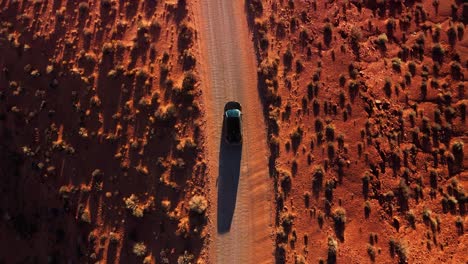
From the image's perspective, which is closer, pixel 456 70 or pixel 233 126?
pixel 233 126

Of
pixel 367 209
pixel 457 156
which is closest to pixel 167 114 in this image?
pixel 367 209

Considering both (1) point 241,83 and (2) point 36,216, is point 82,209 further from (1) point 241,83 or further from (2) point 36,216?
(1) point 241,83

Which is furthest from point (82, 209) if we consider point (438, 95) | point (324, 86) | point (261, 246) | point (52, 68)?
point (438, 95)

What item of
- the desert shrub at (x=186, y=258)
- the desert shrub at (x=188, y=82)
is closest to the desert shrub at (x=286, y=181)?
the desert shrub at (x=186, y=258)

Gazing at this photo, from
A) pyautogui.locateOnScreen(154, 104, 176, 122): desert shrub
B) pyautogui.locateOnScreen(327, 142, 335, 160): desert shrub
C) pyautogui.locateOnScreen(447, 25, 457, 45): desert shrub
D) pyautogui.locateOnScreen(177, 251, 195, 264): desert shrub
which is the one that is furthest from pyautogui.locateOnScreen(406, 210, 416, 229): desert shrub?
pyautogui.locateOnScreen(154, 104, 176, 122): desert shrub

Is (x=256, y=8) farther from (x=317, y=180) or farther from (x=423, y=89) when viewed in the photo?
(x=423, y=89)

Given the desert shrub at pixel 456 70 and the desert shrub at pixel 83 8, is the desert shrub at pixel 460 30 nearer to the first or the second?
the desert shrub at pixel 456 70
